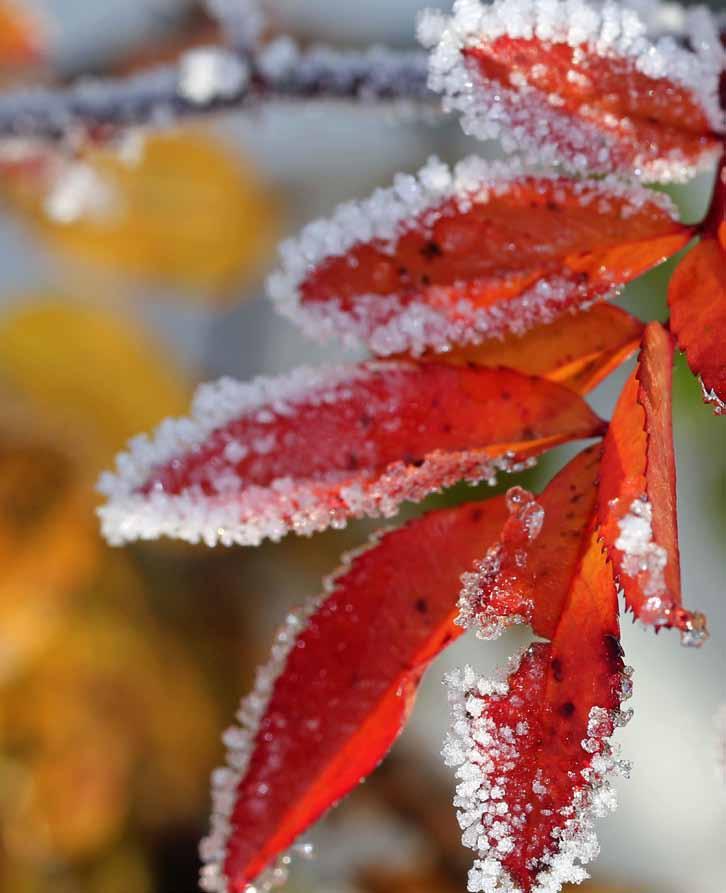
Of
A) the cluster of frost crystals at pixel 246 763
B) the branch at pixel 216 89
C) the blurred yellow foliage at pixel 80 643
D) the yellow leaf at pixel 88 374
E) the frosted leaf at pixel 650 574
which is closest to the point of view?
the frosted leaf at pixel 650 574

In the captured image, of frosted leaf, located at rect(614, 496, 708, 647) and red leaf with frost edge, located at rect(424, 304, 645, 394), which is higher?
red leaf with frost edge, located at rect(424, 304, 645, 394)

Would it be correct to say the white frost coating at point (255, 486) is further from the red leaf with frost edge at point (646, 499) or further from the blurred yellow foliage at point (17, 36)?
the blurred yellow foliage at point (17, 36)

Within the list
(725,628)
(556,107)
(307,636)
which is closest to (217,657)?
(725,628)

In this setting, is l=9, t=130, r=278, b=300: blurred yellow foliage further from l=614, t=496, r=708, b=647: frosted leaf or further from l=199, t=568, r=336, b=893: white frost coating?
l=614, t=496, r=708, b=647: frosted leaf

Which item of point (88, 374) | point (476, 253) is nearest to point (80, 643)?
point (88, 374)

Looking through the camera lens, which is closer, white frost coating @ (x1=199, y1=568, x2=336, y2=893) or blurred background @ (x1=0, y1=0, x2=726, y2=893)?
white frost coating @ (x1=199, y1=568, x2=336, y2=893)

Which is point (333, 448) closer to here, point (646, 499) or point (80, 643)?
point (646, 499)

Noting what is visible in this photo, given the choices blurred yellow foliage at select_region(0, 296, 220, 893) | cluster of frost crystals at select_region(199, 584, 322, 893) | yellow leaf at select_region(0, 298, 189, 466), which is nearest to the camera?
cluster of frost crystals at select_region(199, 584, 322, 893)

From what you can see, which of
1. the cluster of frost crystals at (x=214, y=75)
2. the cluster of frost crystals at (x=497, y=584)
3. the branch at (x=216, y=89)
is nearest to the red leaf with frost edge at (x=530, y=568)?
the cluster of frost crystals at (x=497, y=584)

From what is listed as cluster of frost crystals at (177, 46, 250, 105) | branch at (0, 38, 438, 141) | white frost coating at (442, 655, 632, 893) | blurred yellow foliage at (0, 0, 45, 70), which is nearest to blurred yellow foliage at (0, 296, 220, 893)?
blurred yellow foliage at (0, 0, 45, 70)
